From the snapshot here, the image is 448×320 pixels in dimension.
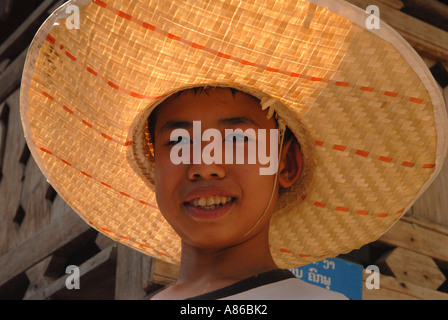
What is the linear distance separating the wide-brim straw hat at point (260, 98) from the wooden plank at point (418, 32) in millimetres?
2672

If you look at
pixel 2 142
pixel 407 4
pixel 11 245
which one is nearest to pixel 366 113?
pixel 407 4

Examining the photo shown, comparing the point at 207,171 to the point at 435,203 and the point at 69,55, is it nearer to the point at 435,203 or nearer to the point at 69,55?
the point at 69,55

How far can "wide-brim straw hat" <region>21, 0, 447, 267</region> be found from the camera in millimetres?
1749

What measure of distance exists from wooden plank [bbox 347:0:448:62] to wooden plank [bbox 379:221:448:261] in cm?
119

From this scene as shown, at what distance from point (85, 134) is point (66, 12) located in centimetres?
46

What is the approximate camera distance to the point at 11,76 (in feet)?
18.7

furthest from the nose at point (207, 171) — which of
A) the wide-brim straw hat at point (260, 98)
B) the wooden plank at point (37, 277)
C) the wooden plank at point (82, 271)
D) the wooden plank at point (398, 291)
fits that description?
the wooden plank at point (37, 277)

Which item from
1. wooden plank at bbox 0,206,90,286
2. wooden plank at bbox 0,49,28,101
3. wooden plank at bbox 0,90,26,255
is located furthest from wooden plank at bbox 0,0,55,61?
wooden plank at bbox 0,206,90,286

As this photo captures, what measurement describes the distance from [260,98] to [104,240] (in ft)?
Answer: 7.65

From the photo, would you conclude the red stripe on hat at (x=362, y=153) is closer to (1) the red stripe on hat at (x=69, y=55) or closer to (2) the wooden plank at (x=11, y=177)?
(1) the red stripe on hat at (x=69, y=55)

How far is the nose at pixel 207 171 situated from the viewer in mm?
1766

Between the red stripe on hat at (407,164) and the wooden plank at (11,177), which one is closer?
the red stripe on hat at (407,164)

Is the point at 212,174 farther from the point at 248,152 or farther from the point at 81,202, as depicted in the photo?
the point at 81,202

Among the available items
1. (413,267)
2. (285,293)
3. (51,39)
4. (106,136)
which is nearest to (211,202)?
(285,293)
